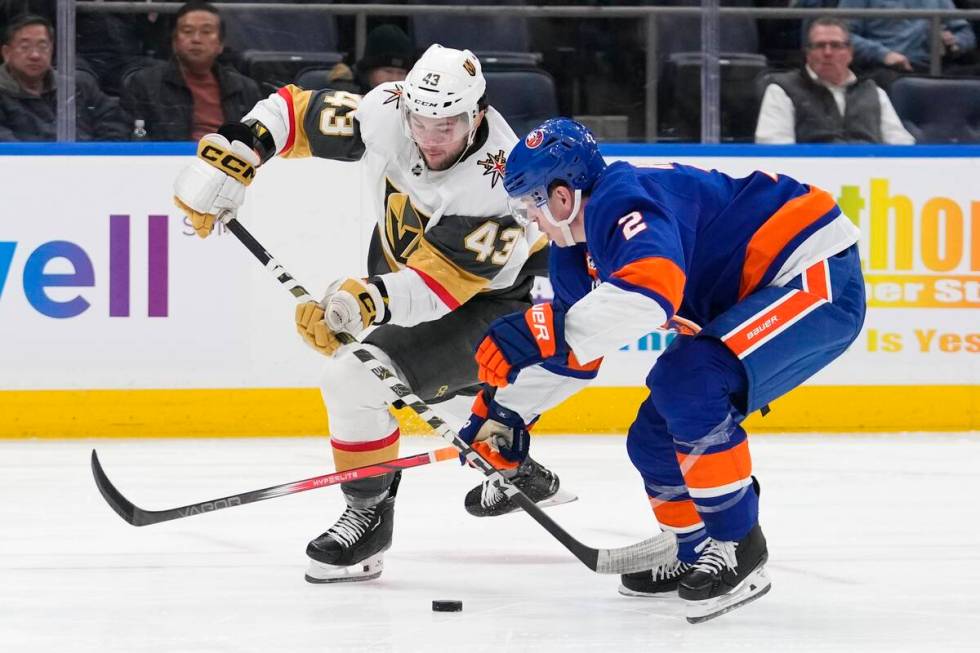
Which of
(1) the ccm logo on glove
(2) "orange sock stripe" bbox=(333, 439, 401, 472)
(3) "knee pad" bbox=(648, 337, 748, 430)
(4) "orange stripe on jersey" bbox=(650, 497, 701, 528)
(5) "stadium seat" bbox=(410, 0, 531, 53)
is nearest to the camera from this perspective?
(3) "knee pad" bbox=(648, 337, 748, 430)

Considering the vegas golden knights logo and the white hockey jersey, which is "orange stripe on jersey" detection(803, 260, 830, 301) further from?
the vegas golden knights logo

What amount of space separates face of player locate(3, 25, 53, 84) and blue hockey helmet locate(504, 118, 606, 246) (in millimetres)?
2904

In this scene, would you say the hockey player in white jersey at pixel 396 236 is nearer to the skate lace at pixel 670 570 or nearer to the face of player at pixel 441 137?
the face of player at pixel 441 137

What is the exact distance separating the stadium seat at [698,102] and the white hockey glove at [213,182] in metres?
2.38

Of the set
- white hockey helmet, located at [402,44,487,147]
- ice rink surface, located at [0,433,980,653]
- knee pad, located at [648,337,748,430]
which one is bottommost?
ice rink surface, located at [0,433,980,653]

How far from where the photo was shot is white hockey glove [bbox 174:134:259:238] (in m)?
3.24

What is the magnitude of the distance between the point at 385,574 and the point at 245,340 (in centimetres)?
205

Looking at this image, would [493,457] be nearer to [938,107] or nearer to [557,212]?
[557,212]

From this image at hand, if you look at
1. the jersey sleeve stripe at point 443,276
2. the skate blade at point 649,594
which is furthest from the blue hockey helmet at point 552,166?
the skate blade at point 649,594

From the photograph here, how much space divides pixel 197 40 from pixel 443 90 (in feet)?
7.54

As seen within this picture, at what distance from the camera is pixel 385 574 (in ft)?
→ 10.5

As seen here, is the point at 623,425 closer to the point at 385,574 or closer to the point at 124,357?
the point at 124,357

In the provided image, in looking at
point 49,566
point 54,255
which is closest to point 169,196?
point 54,255

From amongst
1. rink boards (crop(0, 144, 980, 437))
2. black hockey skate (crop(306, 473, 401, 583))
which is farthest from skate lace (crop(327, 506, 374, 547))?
rink boards (crop(0, 144, 980, 437))
